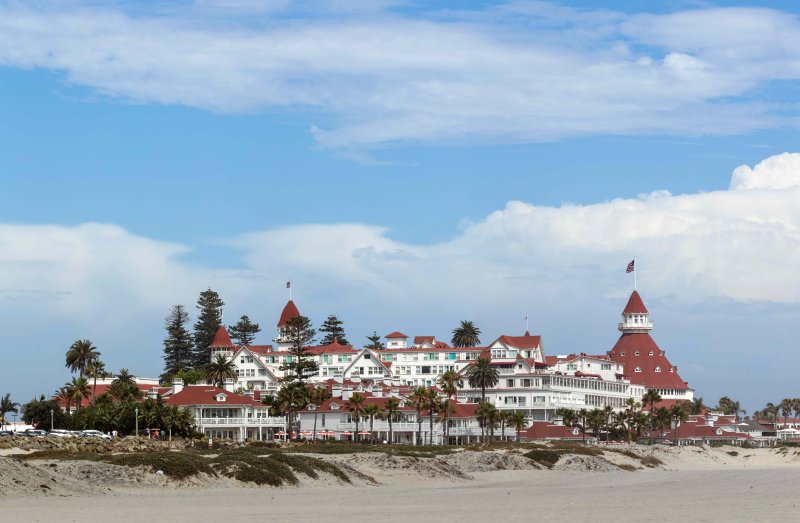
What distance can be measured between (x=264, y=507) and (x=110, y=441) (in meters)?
39.6

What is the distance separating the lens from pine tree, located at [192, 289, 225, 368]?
7377 inches

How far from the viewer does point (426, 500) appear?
159ft

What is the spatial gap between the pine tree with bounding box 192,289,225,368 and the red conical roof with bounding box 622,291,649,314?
63.0m

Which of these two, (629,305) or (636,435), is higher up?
(629,305)

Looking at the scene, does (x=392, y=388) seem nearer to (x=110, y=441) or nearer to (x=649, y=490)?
Result: (x=110, y=441)

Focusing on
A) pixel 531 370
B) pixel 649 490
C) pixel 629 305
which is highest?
pixel 629 305

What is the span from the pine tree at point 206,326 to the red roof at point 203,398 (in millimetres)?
65541

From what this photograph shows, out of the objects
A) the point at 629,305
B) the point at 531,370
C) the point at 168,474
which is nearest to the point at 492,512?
the point at 168,474

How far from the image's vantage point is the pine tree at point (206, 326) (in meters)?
187

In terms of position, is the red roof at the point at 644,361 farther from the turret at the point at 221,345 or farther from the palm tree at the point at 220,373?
the palm tree at the point at 220,373

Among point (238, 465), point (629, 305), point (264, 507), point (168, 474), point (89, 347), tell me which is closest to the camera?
point (264, 507)

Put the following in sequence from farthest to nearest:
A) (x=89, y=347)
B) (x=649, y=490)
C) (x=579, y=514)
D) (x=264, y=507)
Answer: (x=89, y=347)
(x=649, y=490)
(x=264, y=507)
(x=579, y=514)

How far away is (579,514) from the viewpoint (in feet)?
132

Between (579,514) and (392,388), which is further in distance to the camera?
(392,388)
